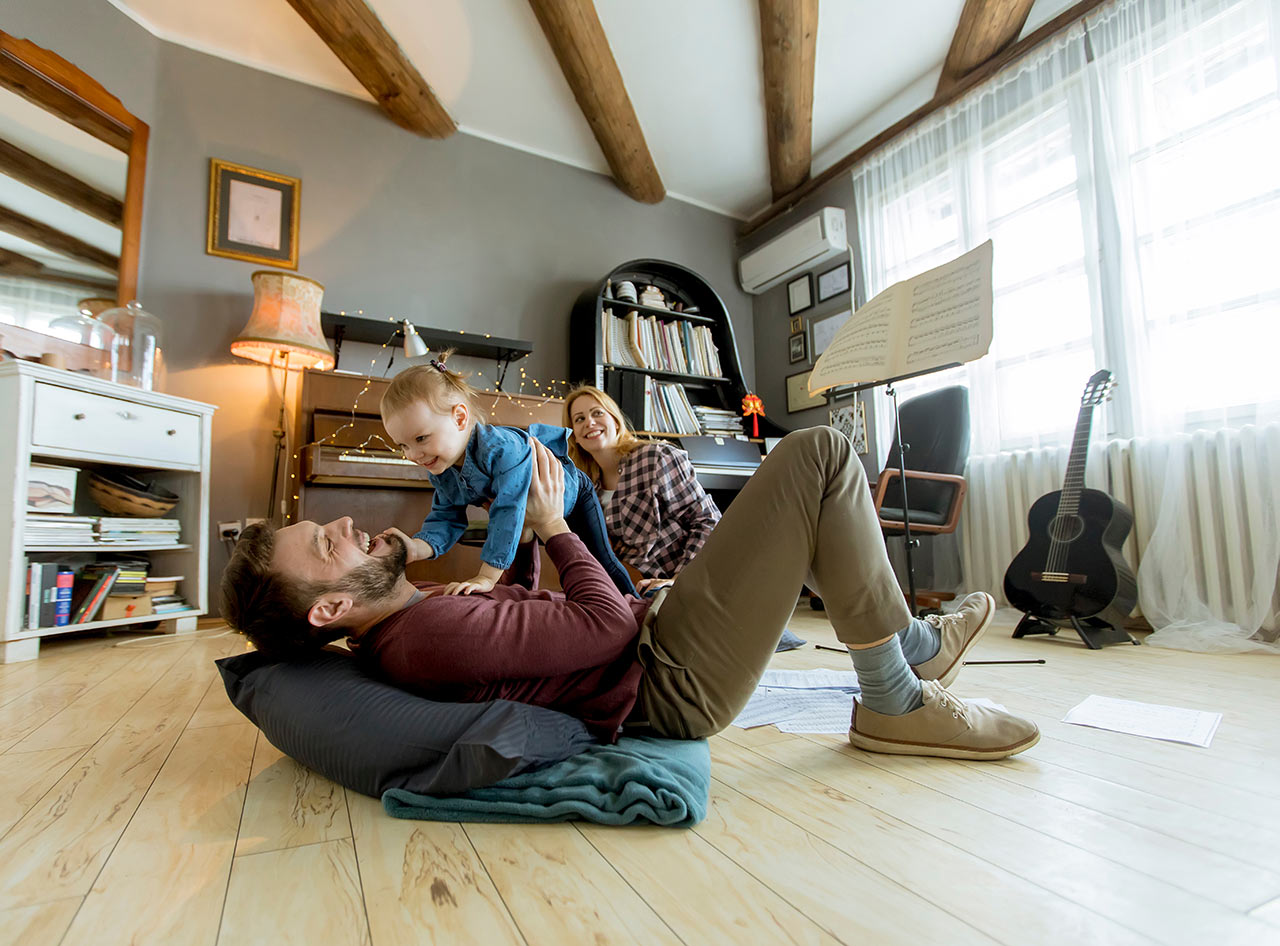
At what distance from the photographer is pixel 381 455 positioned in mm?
3008

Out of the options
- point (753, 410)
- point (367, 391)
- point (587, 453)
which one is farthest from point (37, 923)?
point (753, 410)

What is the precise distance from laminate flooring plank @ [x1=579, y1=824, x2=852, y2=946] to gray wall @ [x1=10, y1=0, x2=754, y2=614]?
3.04 m

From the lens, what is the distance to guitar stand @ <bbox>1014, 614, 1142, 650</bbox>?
228cm

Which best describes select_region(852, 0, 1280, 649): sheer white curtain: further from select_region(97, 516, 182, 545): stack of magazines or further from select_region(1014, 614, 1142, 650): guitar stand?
select_region(97, 516, 182, 545): stack of magazines

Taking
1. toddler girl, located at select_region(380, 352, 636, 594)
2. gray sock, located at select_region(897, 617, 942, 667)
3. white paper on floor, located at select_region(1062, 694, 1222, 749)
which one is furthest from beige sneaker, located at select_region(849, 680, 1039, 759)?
toddler girl, located at select_region(380, 352, 636, 594)

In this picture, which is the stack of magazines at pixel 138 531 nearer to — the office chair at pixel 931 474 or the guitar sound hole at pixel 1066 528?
the office chair at pixel 931 474

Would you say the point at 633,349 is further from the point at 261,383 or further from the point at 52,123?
the point at 52,123

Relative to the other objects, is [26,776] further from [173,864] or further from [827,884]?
[827,884]

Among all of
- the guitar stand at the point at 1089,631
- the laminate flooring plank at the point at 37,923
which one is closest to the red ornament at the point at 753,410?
the guitar stand at the point at 1089,631

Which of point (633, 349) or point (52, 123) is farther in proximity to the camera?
point (633, 349)

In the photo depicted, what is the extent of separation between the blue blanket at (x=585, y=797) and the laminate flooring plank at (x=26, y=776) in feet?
1.76

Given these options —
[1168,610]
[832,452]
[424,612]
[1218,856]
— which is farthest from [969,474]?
[424,612]

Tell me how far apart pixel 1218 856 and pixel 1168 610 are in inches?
80.4

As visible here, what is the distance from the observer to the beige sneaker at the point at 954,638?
4.36 ft
